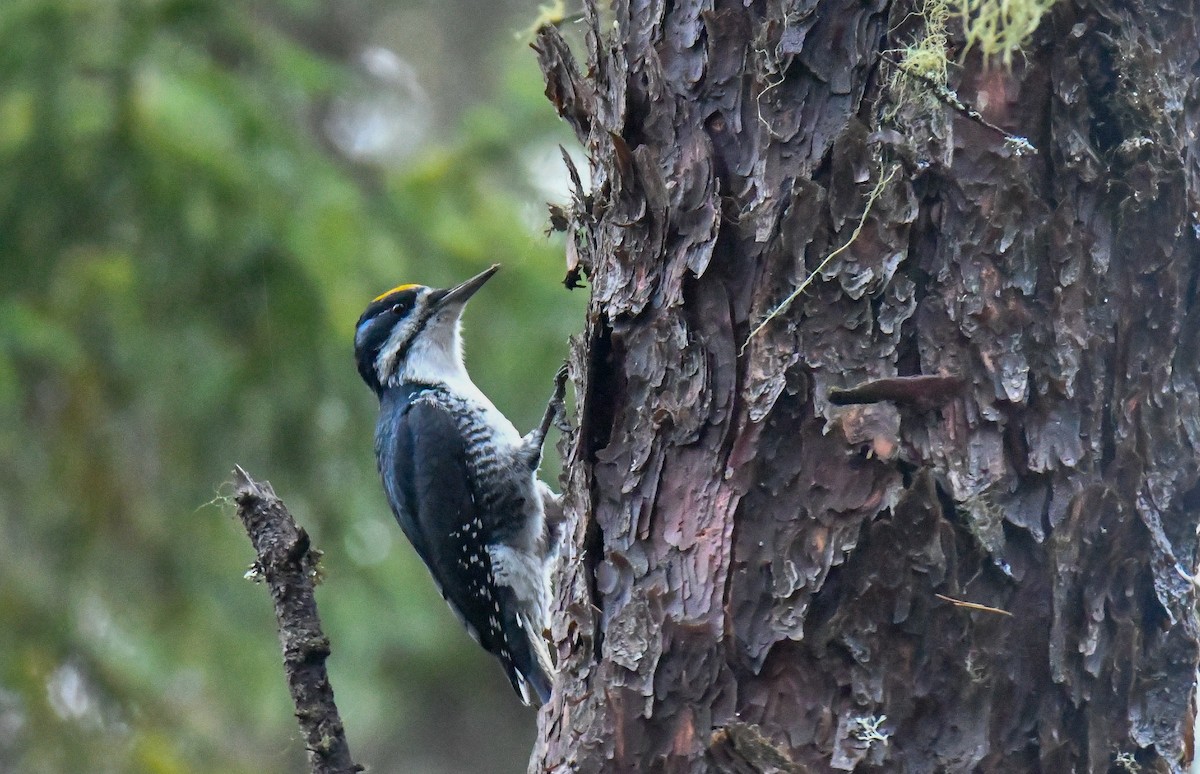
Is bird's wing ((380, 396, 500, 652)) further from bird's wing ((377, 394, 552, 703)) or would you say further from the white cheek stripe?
the white cheek stripe

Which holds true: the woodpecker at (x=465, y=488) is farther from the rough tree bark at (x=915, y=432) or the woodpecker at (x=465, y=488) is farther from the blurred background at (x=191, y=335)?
the rough tree bark at (x=915, y=432)

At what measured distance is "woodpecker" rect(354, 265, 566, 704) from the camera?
4.47 m

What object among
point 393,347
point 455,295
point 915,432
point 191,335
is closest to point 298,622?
point 915,432

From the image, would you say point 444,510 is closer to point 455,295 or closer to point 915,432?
point 455,295

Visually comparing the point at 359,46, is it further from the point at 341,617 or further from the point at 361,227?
the point at 341,617

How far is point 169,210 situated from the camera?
5.22 metres

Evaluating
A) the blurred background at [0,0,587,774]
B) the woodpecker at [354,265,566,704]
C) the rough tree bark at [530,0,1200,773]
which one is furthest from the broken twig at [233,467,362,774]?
the blurred background at [0,0,587,774]

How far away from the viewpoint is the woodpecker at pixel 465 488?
4469 millimetres

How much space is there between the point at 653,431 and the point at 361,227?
3.74 metres

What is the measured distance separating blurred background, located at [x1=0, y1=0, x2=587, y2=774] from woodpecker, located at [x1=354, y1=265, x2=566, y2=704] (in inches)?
27.8

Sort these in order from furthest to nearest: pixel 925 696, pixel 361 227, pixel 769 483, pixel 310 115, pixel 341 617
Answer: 1. pixel 310 115
2. pixel 341 617
3. pixel 361 227
4. pixel 769 483
5. pixel 925 696

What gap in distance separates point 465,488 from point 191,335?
1681mm

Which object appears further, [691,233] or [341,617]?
[341,617]

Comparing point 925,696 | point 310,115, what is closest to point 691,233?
point 925,696
